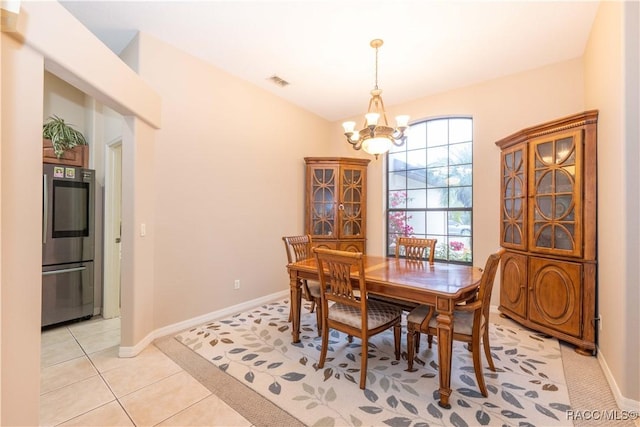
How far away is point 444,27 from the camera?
2.59m

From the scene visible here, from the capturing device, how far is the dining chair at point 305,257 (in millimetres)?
2850

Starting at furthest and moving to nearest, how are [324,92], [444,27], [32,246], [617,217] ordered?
[324,92], [444,27], [617,217], [32,246]

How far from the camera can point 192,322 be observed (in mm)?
3078

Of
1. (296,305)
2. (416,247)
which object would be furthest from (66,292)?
(416,247)

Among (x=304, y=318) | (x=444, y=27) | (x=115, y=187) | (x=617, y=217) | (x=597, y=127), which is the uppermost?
(x=444, y=27)

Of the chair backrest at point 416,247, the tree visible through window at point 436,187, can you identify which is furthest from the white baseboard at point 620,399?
the tree visible through window at point 436,187

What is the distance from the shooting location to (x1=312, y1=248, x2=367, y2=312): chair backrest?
78.1 inches

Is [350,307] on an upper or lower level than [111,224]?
lower

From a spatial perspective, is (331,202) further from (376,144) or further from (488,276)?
(488,276)

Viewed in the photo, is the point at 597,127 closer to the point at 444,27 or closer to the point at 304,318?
the point at 444,27

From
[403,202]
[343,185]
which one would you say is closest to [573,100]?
[403,202]

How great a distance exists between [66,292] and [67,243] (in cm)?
53

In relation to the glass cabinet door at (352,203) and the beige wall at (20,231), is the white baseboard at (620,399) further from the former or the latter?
the beige wall at (20,231)

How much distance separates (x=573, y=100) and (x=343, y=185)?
9.51 feet
